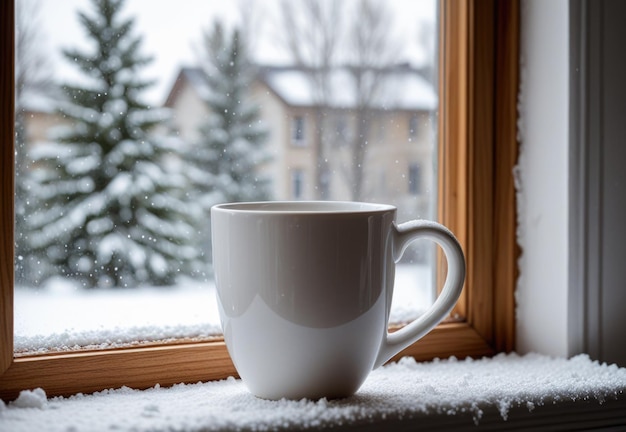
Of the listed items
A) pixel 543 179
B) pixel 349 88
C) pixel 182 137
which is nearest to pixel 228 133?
pixel 182 137

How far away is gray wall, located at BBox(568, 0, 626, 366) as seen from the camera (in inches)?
33.4

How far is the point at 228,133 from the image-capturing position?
2.85 feet

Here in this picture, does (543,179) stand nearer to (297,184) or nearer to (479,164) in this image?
(479,164)

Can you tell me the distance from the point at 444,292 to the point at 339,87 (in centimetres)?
29

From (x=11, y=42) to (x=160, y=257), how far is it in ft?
0.89

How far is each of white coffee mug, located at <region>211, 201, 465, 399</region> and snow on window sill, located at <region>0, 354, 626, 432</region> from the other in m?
0.03

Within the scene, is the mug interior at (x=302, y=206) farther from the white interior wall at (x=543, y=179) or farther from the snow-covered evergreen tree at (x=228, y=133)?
the white interior wall at (x=543, y=179)

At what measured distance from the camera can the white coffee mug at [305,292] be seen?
679 millimetres

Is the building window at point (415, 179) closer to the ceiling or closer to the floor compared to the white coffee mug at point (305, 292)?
closer to the ceiling

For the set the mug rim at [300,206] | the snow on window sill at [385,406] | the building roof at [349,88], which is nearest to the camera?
the snow on window sill at [385,406]

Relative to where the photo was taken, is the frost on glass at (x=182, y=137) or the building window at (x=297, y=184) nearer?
the frost on glass at (x=182, y=137)

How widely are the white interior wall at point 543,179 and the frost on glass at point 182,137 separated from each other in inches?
4.5

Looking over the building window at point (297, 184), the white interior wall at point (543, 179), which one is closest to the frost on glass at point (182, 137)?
the building window at point (297, 184)

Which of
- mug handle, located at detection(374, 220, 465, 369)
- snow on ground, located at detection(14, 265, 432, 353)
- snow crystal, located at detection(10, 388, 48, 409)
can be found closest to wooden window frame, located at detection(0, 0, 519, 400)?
mug handle, located at detection(374, 220, 465, 369)
